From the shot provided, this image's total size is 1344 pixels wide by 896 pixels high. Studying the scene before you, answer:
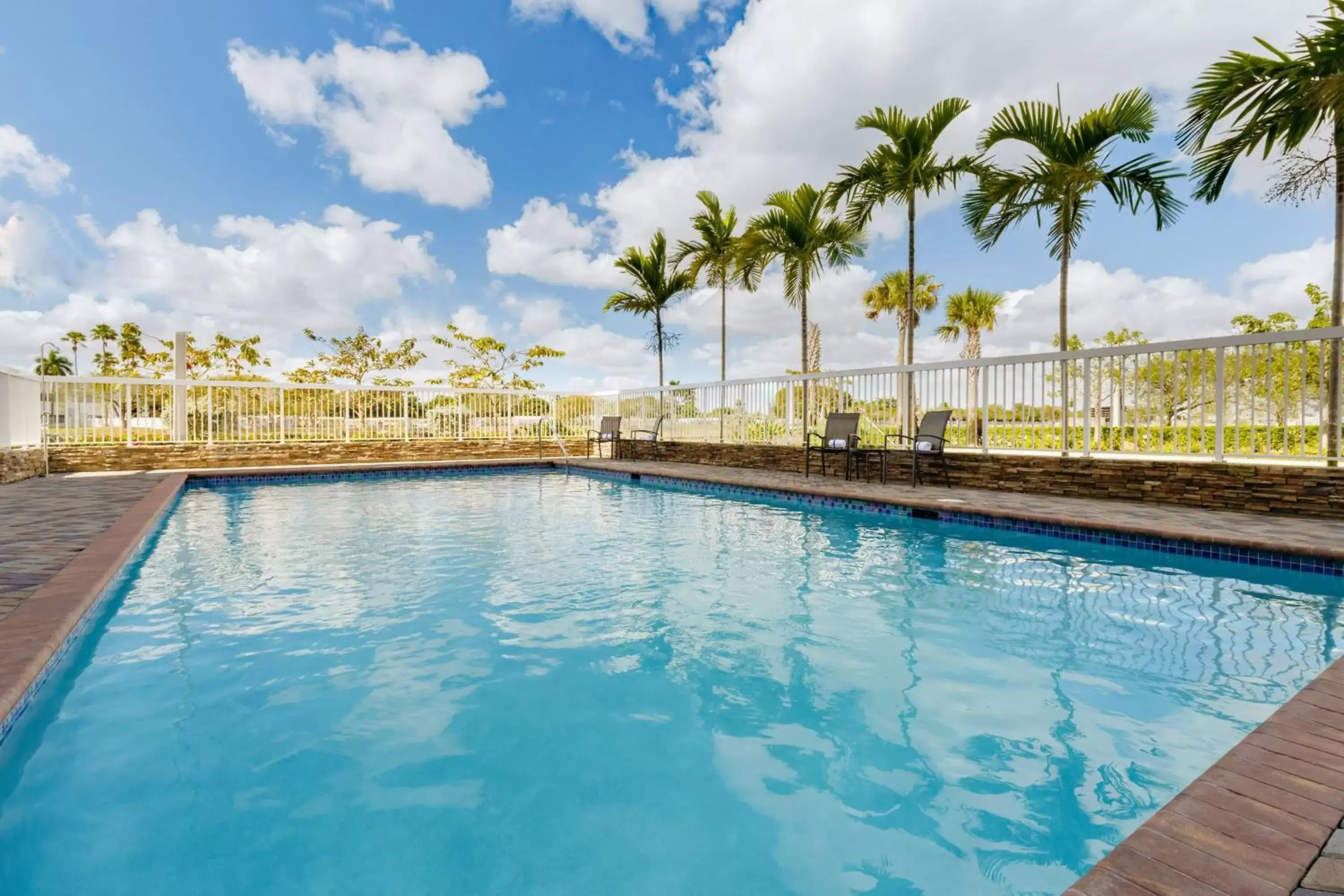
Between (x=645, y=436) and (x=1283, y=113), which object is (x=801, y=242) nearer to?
(x=645, y=436)

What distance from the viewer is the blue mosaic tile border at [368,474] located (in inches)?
406

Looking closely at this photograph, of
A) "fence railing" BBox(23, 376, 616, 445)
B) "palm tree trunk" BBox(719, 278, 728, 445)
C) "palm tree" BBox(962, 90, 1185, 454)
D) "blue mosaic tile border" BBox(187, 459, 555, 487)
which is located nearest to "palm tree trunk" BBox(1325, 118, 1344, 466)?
"palm tree" BBox(962, 90, 1185, 454)

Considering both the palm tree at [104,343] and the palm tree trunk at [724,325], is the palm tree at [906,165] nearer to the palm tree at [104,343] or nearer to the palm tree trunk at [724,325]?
the palm tree trunk at [724,325]

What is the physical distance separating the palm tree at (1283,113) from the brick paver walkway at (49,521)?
856 centimetres

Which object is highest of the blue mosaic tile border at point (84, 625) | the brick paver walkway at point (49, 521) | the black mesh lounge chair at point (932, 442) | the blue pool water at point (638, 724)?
the black mesh lounge chair at point (932, 442)

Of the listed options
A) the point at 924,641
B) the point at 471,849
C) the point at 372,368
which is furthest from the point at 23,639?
the point at 372,368

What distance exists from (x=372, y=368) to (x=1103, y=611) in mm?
30262

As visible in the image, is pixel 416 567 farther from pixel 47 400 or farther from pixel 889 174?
pixel 47 400

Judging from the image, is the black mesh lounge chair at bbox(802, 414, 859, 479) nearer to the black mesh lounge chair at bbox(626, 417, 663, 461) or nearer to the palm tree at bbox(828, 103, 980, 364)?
the palm tree at bbox(828, 103, 980, 364)

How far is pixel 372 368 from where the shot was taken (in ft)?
94.8

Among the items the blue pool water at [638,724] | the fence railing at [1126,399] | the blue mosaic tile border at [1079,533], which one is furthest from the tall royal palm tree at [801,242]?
the blue pool water at [638,724]

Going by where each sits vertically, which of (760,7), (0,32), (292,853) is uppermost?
(0,32)

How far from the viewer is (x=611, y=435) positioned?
13516 mm

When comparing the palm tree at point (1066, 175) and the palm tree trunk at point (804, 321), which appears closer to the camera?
the palm tree at point (1066, 175)
